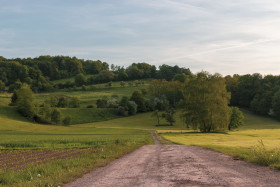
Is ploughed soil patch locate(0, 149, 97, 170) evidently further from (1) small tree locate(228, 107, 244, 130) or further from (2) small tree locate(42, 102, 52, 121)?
(2) small tree locate(42, 102, 52, 121)

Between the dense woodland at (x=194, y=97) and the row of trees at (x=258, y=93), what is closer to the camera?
the dense woodland at (x=194, y=97)

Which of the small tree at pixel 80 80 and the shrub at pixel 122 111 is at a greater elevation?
the small tree at pixel 80 80

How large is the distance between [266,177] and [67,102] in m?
117

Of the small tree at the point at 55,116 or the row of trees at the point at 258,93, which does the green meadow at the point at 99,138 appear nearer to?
the row of trees at the point at 258,93

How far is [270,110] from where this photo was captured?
105812 mm

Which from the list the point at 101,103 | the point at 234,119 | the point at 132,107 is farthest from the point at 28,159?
the point at 101,103

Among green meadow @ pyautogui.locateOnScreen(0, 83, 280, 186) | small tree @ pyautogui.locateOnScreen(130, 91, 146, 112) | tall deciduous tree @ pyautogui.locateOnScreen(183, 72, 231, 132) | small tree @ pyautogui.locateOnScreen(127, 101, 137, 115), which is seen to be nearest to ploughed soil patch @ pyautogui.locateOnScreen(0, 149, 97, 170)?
green meadow @ pyautogui.locateOnScreen(0, 83, 280, 186)

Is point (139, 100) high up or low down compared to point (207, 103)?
down

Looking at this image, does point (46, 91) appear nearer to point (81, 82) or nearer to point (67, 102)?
point (81, 82)

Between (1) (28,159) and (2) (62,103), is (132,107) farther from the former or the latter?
(1) (28,159)

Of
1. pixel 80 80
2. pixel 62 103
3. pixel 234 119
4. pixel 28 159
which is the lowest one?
pixel 234 119

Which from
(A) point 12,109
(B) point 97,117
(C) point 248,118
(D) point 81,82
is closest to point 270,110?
(C) point 248,118

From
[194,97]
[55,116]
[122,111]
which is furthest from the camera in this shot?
[122,111]

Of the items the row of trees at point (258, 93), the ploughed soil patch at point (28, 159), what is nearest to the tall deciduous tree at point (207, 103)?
the ploughed soil patch at point (28, 159)
